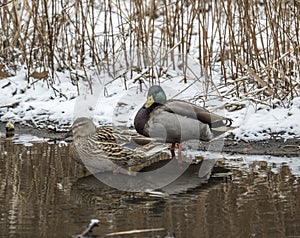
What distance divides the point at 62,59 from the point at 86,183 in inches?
159

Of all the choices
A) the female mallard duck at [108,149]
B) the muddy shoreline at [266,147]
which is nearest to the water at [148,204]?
the female mallard duck at [108,149]

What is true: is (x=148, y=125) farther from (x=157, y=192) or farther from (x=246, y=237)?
(x=246, y=237)

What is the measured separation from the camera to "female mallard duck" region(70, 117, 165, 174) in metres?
6.28

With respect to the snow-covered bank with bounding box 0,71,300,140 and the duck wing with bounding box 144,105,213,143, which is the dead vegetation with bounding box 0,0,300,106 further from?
the duck wing with bounding box 144,105,213,143

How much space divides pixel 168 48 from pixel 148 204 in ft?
14.0

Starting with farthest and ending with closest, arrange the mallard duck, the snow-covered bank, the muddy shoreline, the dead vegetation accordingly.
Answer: the mallard duck < the dead vegetation < the snow-covered bank < the muddy shoreline

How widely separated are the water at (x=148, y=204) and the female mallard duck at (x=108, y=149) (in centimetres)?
17

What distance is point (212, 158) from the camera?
671 centimetres

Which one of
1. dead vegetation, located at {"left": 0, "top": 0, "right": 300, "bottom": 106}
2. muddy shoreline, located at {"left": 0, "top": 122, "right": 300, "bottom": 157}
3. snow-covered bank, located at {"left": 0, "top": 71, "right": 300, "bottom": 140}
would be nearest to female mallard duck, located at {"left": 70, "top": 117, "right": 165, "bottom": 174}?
muddy shoreline, located at {"left": 0, "top": 122, "right": 300, "bottom": 157}

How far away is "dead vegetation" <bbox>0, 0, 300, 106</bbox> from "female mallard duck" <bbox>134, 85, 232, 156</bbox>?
32.4 inches

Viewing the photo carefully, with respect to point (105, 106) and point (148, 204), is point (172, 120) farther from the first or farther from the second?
point (148, 204)

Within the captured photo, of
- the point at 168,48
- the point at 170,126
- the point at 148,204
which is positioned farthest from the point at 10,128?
the point at 148,204

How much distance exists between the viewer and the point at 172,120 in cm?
697

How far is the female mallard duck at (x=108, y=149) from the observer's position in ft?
20.6
